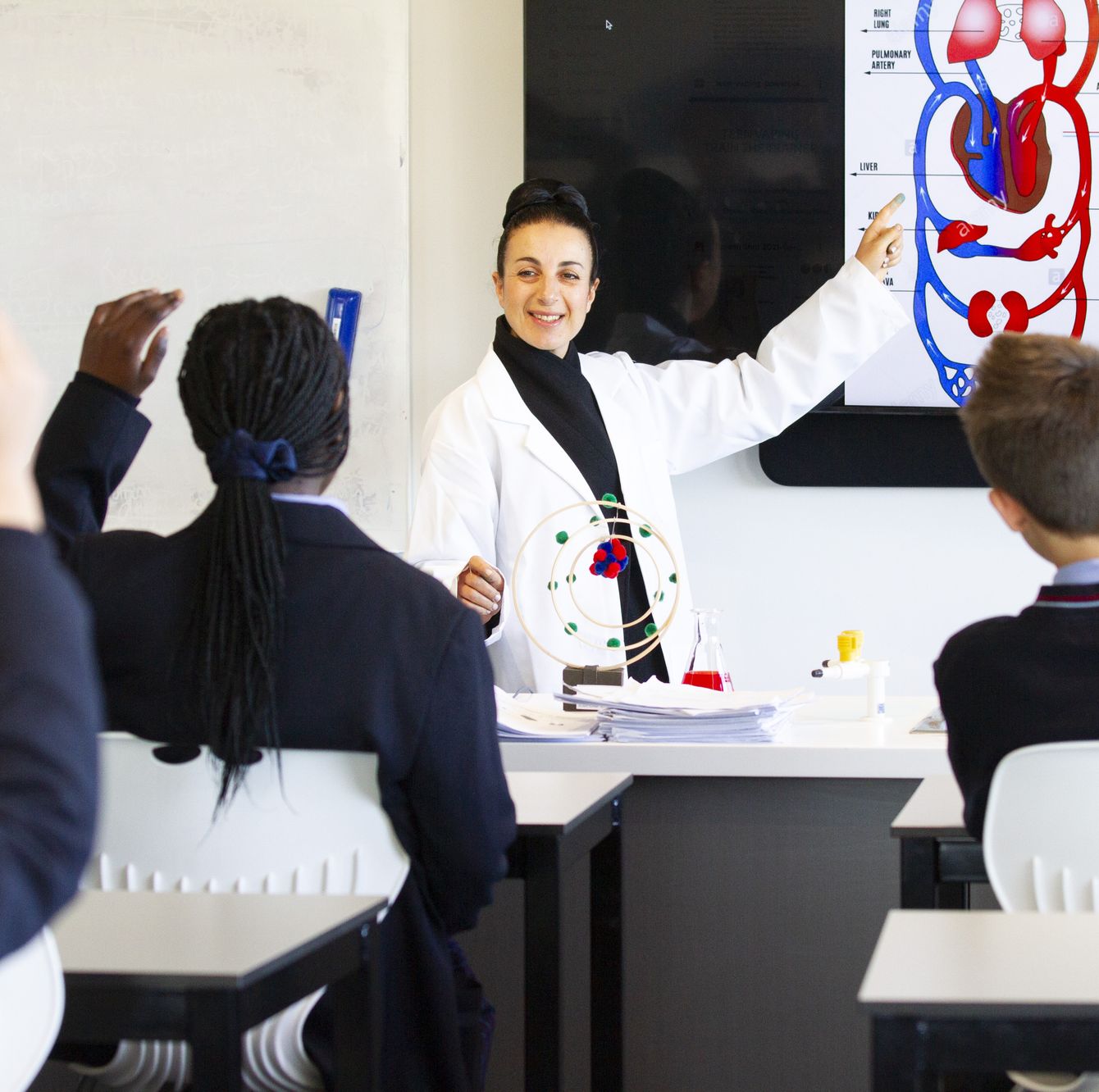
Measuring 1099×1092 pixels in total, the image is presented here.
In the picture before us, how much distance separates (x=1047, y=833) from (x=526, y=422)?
5.77ft

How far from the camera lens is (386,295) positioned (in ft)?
10.6

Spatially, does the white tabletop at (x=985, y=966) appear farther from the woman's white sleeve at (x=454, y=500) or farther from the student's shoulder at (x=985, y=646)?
the woman's white sleeve at (x=454, y=500)

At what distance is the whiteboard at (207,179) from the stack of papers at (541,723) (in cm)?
114

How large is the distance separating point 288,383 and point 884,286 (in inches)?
79.5

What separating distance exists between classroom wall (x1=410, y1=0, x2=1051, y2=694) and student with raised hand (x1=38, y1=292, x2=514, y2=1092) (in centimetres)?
191

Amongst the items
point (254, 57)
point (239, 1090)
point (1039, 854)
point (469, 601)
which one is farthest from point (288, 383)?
point (254, 57)

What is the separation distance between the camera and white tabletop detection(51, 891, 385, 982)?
0.93 metres

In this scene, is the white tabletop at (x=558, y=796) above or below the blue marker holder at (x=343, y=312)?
below

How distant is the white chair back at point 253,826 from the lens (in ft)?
3.97

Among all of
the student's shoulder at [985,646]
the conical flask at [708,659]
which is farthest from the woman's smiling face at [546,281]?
the student's shoulder at [985,646]

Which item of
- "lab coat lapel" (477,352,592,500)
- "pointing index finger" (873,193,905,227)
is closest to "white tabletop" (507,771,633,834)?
"lab coat lapel" (477,352,592,500)

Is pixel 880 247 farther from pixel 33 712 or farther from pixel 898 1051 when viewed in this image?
pixel 33 712

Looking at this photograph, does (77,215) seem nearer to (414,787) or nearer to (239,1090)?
(414,787)

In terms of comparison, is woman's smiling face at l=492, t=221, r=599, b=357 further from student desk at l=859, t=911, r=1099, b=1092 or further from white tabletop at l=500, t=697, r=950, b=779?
student desk at l=859, t=911, r=1099, b=1092
